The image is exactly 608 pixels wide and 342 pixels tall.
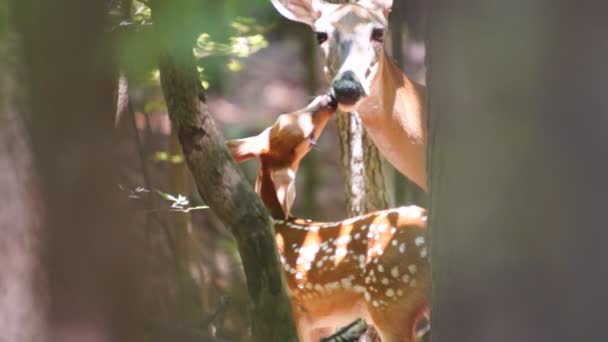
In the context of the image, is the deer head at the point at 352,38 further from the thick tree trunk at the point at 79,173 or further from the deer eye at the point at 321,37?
the thick tree trunk at the point at 79,173

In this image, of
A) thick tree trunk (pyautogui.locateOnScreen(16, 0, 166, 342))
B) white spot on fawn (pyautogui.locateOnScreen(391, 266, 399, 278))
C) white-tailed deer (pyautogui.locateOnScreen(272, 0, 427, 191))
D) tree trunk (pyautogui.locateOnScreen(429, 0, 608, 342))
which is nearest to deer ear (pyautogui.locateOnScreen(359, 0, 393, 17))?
white-tailed deer (pyautogui.locateOnScreen(272, 0, 427, 191))

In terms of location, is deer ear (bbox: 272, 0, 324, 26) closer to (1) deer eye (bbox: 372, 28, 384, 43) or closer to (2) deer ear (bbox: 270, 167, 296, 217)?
(1) deer eye (bbox: 372, 28, 384, 43)

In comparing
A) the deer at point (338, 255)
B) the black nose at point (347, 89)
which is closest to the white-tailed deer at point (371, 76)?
the black nose at point (347, 89)

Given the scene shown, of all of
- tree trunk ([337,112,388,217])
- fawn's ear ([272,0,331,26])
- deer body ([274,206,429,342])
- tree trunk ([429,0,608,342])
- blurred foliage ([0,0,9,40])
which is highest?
blurred foliage ([0,0,9,40])

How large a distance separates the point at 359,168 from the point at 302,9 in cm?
67

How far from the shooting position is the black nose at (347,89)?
3031mm

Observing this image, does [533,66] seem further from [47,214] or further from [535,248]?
[47,214]

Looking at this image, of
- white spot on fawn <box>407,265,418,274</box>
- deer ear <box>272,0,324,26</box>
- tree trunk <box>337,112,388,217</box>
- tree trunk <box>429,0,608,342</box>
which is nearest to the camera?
tree trunk <box>429,0,608,342</box>

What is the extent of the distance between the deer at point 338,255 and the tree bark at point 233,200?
742 mm

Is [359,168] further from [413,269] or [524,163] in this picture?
[524,163]

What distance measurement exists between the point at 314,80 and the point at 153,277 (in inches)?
194

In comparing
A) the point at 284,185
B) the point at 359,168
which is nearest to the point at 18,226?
the point at 284,185

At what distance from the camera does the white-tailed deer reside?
3209mm

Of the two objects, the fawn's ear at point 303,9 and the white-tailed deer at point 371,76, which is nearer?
the white-tailed deer at point 371,76
